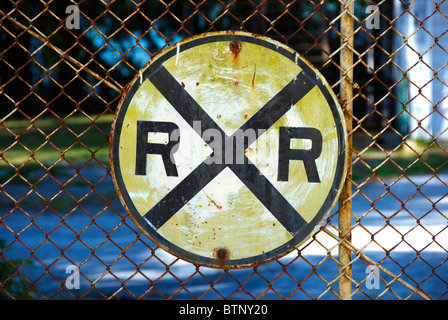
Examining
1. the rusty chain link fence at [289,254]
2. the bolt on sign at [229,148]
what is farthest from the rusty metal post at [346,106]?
the bolt on sign at [229,148]

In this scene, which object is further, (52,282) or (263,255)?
(52,282)

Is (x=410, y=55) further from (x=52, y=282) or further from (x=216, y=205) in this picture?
(x=216, y=205)

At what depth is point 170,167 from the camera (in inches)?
83.4

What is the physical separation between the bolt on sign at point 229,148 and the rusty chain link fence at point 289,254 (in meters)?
0.10

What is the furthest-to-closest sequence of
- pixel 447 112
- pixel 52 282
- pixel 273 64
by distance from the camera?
pixel 447 112 → pixel 52 282 → pixel 273 64

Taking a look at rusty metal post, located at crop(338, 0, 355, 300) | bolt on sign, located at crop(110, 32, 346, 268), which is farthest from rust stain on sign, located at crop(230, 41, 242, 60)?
rusty metal post, located at crop(338, 0, 355, 300)

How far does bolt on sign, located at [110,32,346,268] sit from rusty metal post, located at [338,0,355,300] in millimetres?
116

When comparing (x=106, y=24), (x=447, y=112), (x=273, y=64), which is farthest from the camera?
(x=106, y=24)

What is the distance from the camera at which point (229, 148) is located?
210 centimetres

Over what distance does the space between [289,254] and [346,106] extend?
309cm

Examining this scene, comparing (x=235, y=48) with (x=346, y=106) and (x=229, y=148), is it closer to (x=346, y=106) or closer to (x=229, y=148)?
(x=229, y=148)

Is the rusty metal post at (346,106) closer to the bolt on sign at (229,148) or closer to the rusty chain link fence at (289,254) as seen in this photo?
the rusty chain link fence at (289,254)

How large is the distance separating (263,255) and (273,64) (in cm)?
79
